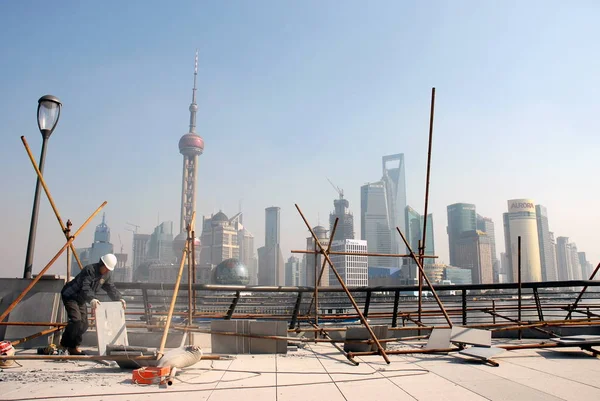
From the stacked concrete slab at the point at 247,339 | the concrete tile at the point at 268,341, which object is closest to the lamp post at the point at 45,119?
the stacked concrete slab at the point at 247,339

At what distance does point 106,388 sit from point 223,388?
4.03 feet

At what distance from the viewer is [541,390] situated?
4.62m

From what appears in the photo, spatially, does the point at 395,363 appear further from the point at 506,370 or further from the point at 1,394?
the point at 1,394

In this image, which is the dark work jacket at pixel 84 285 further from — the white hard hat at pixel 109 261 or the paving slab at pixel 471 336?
the paving slab at pixel 471 336

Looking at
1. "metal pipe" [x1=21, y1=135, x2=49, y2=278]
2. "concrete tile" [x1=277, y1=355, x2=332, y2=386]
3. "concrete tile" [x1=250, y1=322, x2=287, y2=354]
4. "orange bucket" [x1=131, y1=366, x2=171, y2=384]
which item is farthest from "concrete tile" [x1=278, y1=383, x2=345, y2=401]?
"metal pipe" [x1=21, y1=135, x2=49, y2=278]

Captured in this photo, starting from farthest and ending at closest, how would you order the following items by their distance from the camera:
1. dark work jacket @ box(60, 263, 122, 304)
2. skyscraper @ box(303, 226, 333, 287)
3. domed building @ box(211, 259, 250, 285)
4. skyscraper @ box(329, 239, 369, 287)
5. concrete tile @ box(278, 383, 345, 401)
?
skyscraper @ box(329, 239, 369, 287) < domed building @ box(211, 259, 250, 285) < skyscraper @ box(303, 226, 333, 287) < dark work jacket @ box(60, 263, 122, 304) < concrete tile @ box(278, 383, 345, 401)

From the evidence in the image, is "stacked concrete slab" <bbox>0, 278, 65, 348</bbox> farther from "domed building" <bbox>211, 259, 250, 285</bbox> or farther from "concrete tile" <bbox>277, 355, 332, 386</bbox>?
"domed building" <bbox>211, 259, 250, 285</bbox>

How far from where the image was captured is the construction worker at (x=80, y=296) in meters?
6.67

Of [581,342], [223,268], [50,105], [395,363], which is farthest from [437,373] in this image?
[223,268]

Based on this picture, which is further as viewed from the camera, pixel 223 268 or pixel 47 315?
pixel 223 268

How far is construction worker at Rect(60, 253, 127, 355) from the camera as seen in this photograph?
6668 millimetres

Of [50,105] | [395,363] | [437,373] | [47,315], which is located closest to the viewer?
[437,373]

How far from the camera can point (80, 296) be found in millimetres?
6844

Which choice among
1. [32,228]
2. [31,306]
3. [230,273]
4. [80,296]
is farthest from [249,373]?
[230,273]
